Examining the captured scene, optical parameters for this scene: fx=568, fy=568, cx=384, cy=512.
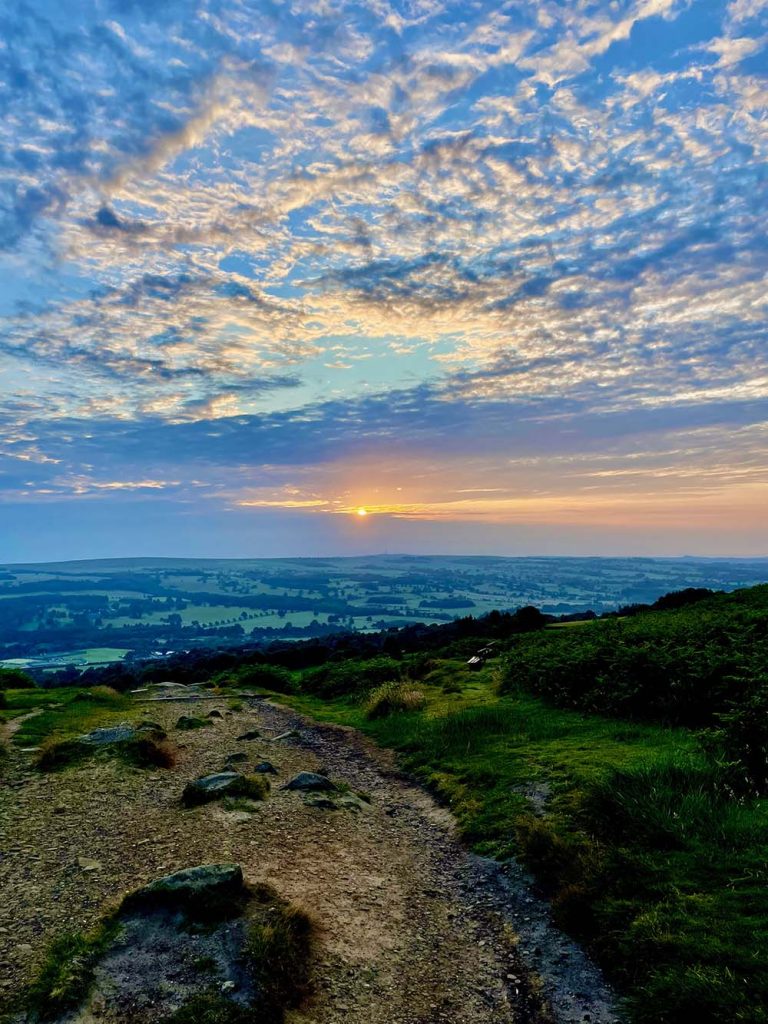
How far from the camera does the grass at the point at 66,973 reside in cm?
679

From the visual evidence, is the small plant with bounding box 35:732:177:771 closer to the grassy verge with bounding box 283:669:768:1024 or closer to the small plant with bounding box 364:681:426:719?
the grassy verge with bounding box 283:669:768:1024

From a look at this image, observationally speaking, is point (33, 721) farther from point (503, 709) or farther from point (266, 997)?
point (266, 997)

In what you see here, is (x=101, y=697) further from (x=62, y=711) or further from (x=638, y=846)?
(x=638, y=846)

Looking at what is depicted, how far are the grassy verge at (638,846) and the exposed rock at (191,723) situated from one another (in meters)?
11.8

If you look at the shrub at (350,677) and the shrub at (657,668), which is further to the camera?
the shrub at (350,677)

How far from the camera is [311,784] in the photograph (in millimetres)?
15477

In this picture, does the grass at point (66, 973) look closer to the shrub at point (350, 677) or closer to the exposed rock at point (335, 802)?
the exposed rock at point (335, 802)

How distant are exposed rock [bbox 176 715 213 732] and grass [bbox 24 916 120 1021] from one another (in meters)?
17.5

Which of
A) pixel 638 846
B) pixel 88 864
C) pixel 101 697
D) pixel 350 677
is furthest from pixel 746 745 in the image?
pixel 101 697

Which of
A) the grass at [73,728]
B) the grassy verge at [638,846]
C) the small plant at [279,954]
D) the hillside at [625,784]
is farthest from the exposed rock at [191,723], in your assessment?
the small plant at [279,954]

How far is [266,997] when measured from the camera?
691cm

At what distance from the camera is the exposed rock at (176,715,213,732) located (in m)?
25.3

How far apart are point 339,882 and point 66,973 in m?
4.70

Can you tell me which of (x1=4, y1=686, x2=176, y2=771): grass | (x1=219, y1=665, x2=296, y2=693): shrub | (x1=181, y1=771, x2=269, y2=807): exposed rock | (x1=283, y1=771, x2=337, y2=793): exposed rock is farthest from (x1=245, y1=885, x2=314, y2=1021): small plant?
(x1=219, y1=665, x2=296, y2=693): shrub
